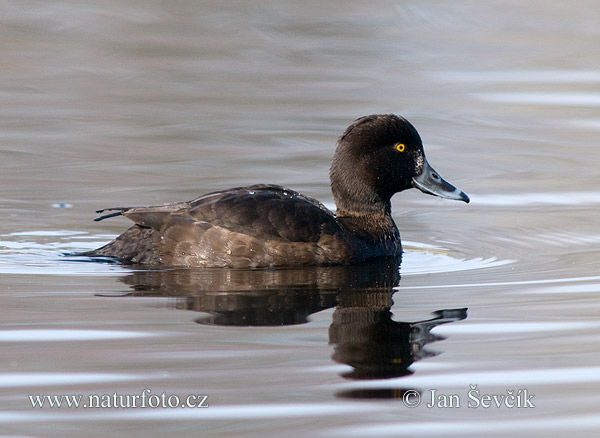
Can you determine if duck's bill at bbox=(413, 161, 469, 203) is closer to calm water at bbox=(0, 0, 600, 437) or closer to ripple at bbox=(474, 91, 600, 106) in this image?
calm water at bbox=(0, 0, 600, 437)

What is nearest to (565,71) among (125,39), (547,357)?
(125,39)

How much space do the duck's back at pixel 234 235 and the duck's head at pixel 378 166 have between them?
28.8 inches

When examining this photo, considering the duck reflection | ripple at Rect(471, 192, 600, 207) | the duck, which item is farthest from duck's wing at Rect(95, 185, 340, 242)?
ripple at Rect(471, 192, 600, 207)

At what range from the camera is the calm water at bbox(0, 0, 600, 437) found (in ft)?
15.3

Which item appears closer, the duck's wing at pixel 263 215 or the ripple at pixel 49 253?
Answer: the ripple at pixel 49 253

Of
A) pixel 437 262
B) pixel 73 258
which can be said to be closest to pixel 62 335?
pixel 73 258

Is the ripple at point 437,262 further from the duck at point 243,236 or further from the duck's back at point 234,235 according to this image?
the duck's back at point 234,235

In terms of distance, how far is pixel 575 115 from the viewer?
12.2m

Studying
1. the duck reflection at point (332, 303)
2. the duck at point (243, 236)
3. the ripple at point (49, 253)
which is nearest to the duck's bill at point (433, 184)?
the duck at point (243, 236)

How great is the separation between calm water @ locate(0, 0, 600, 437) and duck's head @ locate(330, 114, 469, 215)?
49 centimetres

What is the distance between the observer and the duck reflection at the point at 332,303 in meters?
5.26

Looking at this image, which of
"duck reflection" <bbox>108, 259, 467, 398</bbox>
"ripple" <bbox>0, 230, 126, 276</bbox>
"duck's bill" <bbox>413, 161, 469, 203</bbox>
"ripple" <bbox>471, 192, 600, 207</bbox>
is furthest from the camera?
"ripple" <bbox>471, 192, 600, 207</bbox>

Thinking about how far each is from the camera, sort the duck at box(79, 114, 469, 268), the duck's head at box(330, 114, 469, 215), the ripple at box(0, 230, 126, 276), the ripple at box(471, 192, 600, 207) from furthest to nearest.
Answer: the ripple at box(471, 192, 600, 207), the duck's head at box(330, 114, 469, 215), the duck at box(79, 114, 469, 268), the ripple at box(0, 230, 126, 276)

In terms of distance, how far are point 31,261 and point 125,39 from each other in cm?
868
